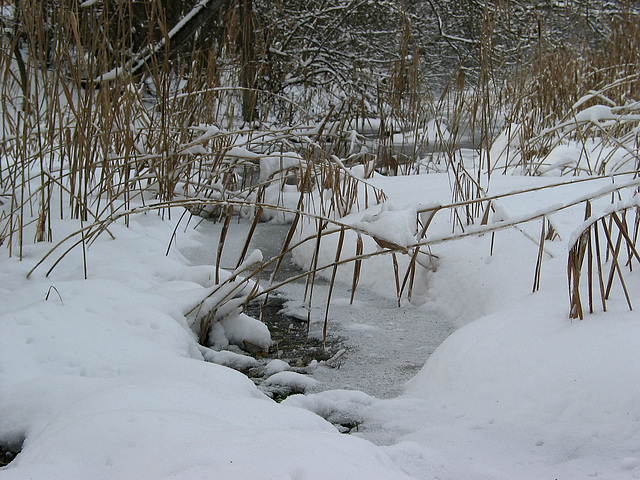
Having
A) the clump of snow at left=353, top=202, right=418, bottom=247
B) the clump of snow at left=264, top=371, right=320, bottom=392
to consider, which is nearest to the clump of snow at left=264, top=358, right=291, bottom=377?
the clump of snow at left=264, top=371, right=320, bottom=392

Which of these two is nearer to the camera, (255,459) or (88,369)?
(255,459)

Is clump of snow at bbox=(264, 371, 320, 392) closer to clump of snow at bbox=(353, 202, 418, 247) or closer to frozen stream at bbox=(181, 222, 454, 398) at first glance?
frozen stream at bbox=(181, 222, 454, 398)

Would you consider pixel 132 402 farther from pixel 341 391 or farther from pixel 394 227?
pixel 394 227

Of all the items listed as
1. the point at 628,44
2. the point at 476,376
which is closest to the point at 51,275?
the point at 476,376

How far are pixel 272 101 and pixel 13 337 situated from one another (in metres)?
4.51

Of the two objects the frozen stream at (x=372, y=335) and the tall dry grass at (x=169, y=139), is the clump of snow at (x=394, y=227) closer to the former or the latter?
the tall dry grass at (x=169, y=139)

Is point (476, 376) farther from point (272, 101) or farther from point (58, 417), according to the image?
point (272, 101)

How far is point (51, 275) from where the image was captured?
175 cm

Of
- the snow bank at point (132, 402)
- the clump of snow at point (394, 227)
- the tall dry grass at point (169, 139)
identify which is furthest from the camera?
the tall dry grass at point (169, 139)

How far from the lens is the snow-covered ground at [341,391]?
0.80 meters

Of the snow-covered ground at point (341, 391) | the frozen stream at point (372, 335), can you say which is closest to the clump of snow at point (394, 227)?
the snow-covered ground at point (341, 391)

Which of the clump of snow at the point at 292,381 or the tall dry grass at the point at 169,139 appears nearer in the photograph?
the clump of snow at the point at 292,381

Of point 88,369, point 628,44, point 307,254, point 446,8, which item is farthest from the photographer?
point 446,8

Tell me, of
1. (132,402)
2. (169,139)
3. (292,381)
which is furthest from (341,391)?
(169,139)
